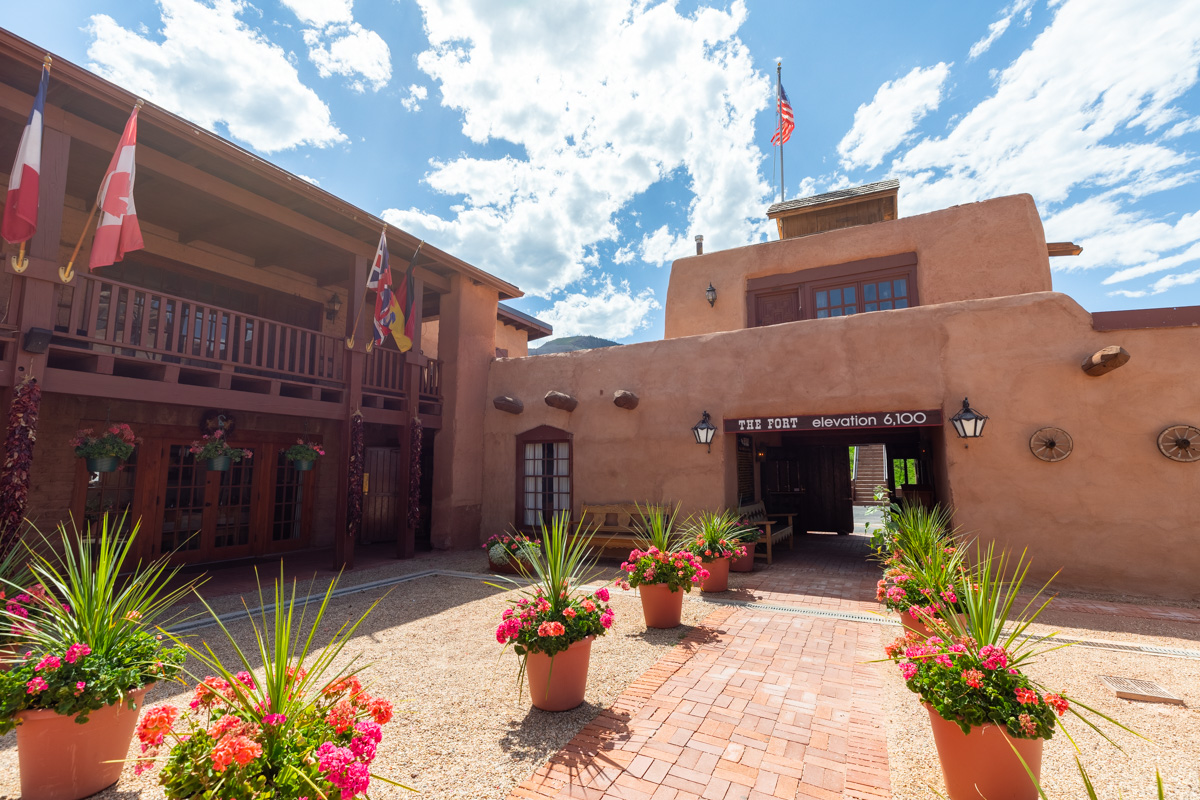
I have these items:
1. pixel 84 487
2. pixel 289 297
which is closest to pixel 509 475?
pixel 289 297

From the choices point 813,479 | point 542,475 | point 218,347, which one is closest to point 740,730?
point 542,475

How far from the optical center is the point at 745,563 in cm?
930

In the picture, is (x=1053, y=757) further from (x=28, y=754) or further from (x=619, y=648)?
(x=28, y=754)

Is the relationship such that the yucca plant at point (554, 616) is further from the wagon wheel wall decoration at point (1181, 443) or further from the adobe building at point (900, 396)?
the wagon wheel wall decoration at point (1181, 443)

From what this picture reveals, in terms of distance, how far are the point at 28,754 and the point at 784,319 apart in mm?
12635

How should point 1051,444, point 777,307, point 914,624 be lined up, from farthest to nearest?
point 777,307, point 1051,444, point 914,624

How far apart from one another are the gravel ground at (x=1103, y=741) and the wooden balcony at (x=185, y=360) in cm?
906

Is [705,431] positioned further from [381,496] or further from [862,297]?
[381,496]

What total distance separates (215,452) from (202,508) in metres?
1.60

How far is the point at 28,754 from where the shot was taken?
2926 millimetres

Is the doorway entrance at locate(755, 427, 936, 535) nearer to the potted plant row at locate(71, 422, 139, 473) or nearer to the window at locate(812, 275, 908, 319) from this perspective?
the window at locate(812, 275, 908, 319)

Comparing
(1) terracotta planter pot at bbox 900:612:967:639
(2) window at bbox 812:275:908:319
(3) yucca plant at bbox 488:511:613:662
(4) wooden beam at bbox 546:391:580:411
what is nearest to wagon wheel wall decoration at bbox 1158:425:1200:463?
(2) window at bbox 812:275:908:319

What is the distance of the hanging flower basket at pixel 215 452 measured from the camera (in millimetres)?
8984

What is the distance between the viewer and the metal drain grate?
4.25 metres
